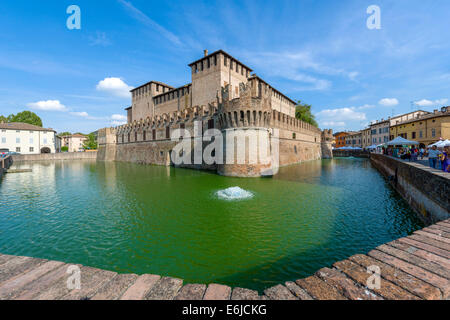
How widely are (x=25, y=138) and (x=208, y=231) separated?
73326mm

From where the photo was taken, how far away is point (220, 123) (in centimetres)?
2144

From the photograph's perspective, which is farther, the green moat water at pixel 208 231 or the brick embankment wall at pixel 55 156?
the brick embankment wall at pixel 55 156

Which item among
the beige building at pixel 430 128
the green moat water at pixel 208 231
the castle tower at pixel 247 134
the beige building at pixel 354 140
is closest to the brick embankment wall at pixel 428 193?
the green moat water at pixel 208 231

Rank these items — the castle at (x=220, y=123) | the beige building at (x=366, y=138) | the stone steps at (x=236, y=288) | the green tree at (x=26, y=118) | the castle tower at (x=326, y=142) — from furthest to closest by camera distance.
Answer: the green tree at (x=26, y=118) → the beige building at (x=366, y=138) → the castle tower at (x=326, y=142) → the castle at (x=220, y=123) → the stone steps at (x=236, y=288)

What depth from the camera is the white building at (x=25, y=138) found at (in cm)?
4988

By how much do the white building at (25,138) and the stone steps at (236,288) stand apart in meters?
72.8

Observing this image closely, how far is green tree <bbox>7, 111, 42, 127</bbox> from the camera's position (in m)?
64.5

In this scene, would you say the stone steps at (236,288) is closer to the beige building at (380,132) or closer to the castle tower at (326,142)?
the castle tower at (326,142)

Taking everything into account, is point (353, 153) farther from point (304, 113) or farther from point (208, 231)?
point (208, 231)

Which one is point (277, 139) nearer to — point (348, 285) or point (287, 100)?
point (287, 100)

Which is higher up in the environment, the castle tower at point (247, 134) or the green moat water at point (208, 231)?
the castle tower at point (247, 134)

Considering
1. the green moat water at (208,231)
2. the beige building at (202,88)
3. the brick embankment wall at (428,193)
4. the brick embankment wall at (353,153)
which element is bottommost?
the green moat water at (208,231)

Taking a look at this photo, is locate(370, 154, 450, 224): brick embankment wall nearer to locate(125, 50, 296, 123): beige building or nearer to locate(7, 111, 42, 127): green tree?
locate(125, 50, 296, 123): beige building
